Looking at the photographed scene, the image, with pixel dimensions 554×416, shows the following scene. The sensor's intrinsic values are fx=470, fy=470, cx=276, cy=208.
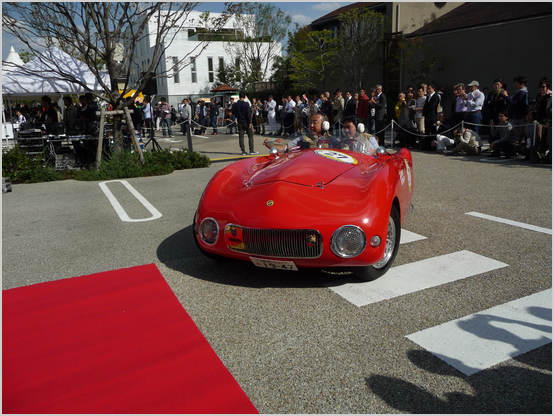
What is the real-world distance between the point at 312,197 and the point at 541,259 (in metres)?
2.31

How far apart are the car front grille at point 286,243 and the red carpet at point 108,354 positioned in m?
0.78

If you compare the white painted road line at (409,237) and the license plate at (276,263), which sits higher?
the license plate at (276,263)

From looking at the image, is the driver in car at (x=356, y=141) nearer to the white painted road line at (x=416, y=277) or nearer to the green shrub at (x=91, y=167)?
the white painted road line at (x=416, y=277)

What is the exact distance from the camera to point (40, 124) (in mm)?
13344

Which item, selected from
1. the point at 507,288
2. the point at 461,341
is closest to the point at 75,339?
the point at 461,341

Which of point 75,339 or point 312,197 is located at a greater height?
point 312,197

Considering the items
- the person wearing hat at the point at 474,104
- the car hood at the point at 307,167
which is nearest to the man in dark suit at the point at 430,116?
the person wearing hat at the point at 474,104

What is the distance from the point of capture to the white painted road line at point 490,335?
287cm

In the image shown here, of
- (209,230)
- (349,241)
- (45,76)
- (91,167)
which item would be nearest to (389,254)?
(349,241)

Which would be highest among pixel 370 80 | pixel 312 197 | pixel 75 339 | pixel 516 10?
pixel 516 10

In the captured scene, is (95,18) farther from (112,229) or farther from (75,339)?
(75,339)

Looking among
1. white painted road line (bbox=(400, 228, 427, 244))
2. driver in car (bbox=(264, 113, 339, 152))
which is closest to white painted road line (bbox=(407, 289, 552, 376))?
white painted road line (bbox=(400, 228, 427, 244))

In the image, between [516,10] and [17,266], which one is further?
[516,10]

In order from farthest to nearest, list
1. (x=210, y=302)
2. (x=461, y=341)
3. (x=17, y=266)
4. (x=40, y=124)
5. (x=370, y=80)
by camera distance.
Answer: (x=370, y=80) < (x=40, y=124) < (x=17, y=266) < (x=210, y=302) < (x=461, y=341)
